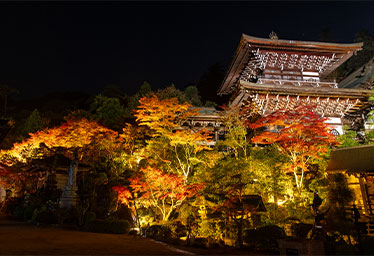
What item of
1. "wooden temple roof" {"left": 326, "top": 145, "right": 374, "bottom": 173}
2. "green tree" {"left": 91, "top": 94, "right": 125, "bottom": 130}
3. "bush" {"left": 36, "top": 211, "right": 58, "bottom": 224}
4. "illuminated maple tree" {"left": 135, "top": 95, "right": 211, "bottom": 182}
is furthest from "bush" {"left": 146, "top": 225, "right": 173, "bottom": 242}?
"green tree" {"left": 91, "top": 94, "right": 125, "bottom": 130}

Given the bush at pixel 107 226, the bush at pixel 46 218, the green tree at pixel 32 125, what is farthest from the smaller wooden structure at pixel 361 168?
the green tree at pixel 32 125

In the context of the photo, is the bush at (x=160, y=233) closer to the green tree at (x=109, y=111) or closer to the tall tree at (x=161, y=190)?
the tall tree at (x=161, y=190)

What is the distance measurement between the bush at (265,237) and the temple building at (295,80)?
1016cm

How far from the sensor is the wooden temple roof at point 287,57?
1881 cm

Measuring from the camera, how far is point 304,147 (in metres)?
11.8

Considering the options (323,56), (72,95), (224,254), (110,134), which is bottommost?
(224,254)

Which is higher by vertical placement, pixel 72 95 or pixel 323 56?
pixel 72 95

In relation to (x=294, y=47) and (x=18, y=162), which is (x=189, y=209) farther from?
(x=294, y=47)

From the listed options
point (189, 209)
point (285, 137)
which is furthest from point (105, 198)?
point (285, 137)

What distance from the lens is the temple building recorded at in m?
17.2

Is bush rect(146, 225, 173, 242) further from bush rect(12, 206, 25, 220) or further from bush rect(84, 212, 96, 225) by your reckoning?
bush rect(12, 206, 25, 220)

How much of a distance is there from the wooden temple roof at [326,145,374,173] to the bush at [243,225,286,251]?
537cm

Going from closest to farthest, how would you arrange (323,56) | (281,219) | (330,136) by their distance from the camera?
1. (281,219)
2. (330,136)
3. (323,56)

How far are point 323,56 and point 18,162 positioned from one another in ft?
84.0
